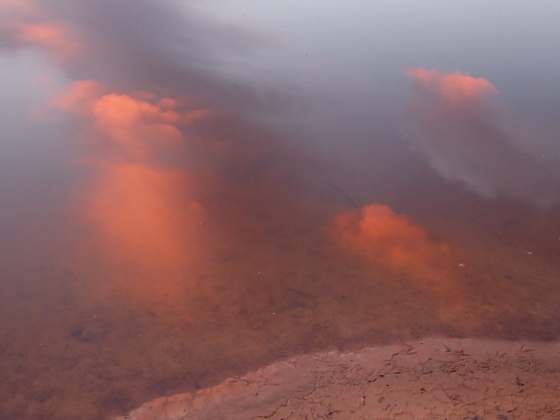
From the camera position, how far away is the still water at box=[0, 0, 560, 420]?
4539 millimetres

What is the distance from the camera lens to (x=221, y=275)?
17.0 feet

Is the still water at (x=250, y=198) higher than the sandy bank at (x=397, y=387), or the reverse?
the still water at (x=250, y=198)

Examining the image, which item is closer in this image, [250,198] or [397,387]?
[397,387]

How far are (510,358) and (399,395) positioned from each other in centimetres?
120

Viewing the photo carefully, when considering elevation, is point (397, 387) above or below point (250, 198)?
below

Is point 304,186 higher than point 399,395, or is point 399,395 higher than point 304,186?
point 304,186

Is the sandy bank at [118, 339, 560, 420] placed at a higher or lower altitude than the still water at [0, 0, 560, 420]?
lower

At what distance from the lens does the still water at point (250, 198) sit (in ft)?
14.9

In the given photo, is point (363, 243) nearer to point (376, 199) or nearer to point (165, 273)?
point (376, 199)

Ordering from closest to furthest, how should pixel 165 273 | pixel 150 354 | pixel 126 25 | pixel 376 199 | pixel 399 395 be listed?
pixel 399 395
pixel 150 354
pixel 165 273
pixel 376 199
pixel 126 25

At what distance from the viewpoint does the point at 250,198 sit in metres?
6.33

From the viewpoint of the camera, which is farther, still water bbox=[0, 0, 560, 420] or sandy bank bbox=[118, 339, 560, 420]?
still water bbox=[0, 0, 560, 420]

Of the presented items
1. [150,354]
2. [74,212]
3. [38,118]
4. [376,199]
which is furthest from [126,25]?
[150,354]

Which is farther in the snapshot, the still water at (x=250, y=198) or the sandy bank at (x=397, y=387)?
the still water at (x=250, y=198)
